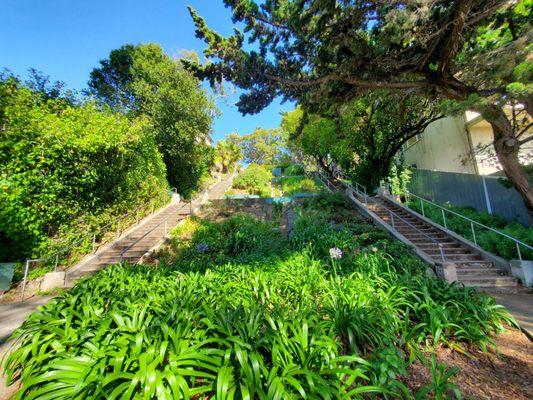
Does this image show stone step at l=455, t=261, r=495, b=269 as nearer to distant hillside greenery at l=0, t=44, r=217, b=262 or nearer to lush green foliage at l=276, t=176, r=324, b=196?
lush green foliage at l=276, t=176, r=324, b=196

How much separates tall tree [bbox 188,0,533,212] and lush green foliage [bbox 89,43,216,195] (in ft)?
34.3

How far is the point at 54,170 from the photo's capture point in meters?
8.02

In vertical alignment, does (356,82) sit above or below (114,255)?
above

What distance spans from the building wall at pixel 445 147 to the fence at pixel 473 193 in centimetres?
99

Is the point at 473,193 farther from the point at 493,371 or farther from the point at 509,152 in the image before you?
the point at 493,371

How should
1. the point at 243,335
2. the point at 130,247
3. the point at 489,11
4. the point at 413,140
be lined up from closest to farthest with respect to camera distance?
the point at 243,335
the point at 489,11
the point at 130,247
the point at 413,140

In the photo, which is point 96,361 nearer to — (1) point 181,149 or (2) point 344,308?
(2) point 344,308

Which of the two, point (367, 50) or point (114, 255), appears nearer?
point (367, 50)

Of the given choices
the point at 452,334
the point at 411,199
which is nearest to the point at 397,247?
the point at 452,334

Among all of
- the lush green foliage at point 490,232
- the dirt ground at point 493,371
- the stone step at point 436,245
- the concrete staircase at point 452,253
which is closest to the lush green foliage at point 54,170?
the dirt ground at point 493,371

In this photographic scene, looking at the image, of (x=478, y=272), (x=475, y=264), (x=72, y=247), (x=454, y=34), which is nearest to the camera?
(x=454, y=34)

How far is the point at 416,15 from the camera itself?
14.4ft

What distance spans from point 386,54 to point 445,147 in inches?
431

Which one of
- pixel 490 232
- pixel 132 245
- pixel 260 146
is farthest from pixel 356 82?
pixel 260 146
